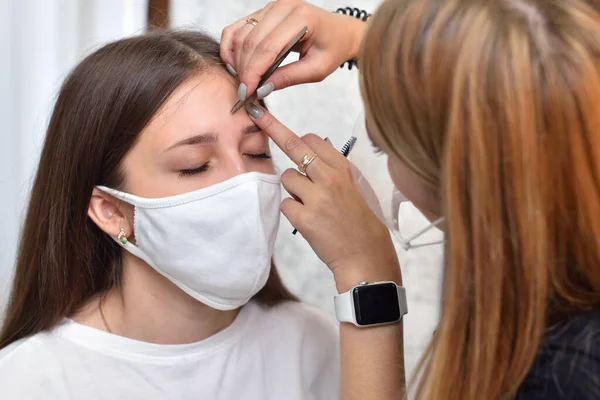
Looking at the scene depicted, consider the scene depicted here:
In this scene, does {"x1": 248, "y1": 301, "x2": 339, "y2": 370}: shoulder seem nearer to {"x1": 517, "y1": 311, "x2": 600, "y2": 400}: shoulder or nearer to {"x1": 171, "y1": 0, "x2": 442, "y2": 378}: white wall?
{"x1": 171, "y1": 0, "x2": 442, "y2": 378}: white wall

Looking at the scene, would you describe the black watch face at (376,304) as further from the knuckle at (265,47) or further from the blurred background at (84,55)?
the blurred background at (84,55)

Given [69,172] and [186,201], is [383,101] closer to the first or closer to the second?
[186,201]

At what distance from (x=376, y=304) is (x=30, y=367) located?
1.97 feet

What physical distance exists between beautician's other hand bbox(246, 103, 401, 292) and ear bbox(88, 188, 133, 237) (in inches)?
12.0

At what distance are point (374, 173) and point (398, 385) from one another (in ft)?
1.20

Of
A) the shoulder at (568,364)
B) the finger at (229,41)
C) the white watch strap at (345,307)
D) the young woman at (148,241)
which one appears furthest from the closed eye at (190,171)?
the shoulder at (568,364)

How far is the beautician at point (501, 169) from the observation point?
0.70 meters

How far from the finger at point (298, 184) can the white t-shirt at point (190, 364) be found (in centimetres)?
36

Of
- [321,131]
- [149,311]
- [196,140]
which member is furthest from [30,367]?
[321,131]

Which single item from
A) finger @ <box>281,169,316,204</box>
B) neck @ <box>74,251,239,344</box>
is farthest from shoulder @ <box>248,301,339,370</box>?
finger @ <box>281,169,316,204</box>

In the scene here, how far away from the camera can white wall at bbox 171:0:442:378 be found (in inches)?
66.5

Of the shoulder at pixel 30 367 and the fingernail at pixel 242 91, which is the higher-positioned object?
the fingernail at pixel 242 91

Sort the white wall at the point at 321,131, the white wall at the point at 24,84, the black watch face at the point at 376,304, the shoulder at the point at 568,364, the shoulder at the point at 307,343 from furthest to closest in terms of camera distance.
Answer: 1. the white wall at the point at 321,131
2. the white wall at the point at 24,84
3. the shoulder at the point at 307,343
4. the black watch face at the point at 376,304
5. the shoulder at the point at 568,364

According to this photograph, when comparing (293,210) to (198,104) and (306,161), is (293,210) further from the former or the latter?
(198,104)
